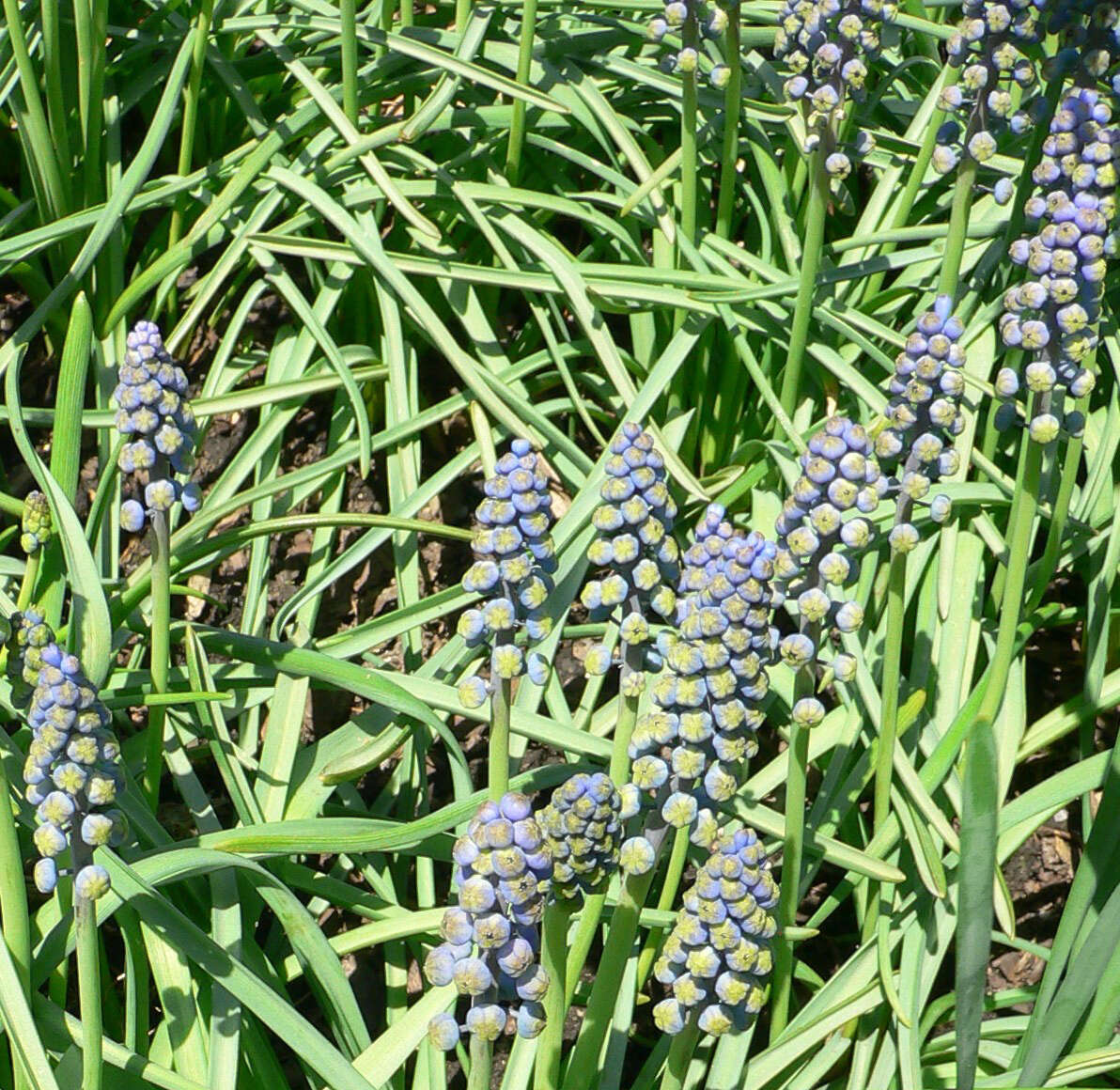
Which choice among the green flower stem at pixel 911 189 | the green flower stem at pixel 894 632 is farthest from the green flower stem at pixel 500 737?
the green flower stem at pixel 911 189

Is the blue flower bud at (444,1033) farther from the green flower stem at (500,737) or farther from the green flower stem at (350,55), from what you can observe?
the green flower stem at (350,55)

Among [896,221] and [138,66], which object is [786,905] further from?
[138,66]

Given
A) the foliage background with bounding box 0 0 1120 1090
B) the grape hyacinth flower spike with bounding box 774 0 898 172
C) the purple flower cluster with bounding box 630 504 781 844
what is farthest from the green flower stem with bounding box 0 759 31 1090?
the grape hyacinth flower spike with bounding box 774 0 898 172

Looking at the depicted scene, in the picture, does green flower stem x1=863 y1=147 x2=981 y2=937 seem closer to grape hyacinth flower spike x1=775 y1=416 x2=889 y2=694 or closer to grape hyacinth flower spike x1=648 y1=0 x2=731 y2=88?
grape hyacinth flower spike x1=775 y1=416 x2=889 y2=694

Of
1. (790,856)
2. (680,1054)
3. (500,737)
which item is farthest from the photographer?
(790,856)

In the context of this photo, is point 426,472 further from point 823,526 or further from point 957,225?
point 823,526

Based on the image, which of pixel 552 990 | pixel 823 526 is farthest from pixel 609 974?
pixel 823 526
